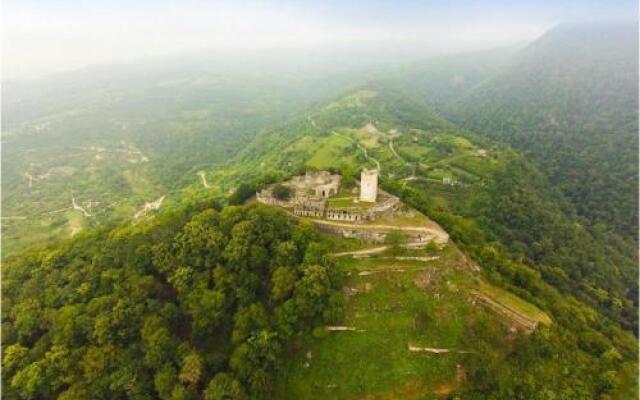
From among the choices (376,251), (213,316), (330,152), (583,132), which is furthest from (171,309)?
(583,132)

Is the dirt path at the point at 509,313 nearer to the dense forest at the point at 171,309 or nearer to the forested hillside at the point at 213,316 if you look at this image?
the forested hillside at the point at 213,316

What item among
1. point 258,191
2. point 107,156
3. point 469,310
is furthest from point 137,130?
point 469,310

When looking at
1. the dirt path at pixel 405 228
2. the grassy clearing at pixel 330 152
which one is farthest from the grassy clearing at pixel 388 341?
the grassy clearing at pixel 330 152

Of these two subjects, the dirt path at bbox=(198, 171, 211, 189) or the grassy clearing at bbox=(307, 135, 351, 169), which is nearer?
the dirt path at bbox=(198, 171, 211, 189)

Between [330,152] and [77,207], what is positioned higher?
[330,152]

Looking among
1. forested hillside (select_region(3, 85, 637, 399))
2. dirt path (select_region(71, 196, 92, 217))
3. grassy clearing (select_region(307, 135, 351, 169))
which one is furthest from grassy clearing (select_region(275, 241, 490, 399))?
dirt path (select_region(71, 196, 92, 217))

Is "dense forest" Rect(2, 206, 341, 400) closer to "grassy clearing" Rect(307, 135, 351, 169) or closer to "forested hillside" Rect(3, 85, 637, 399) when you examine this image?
"forested hillside" Rect(3, 85, 637, 399)

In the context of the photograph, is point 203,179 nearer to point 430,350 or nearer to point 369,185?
point 369,185
